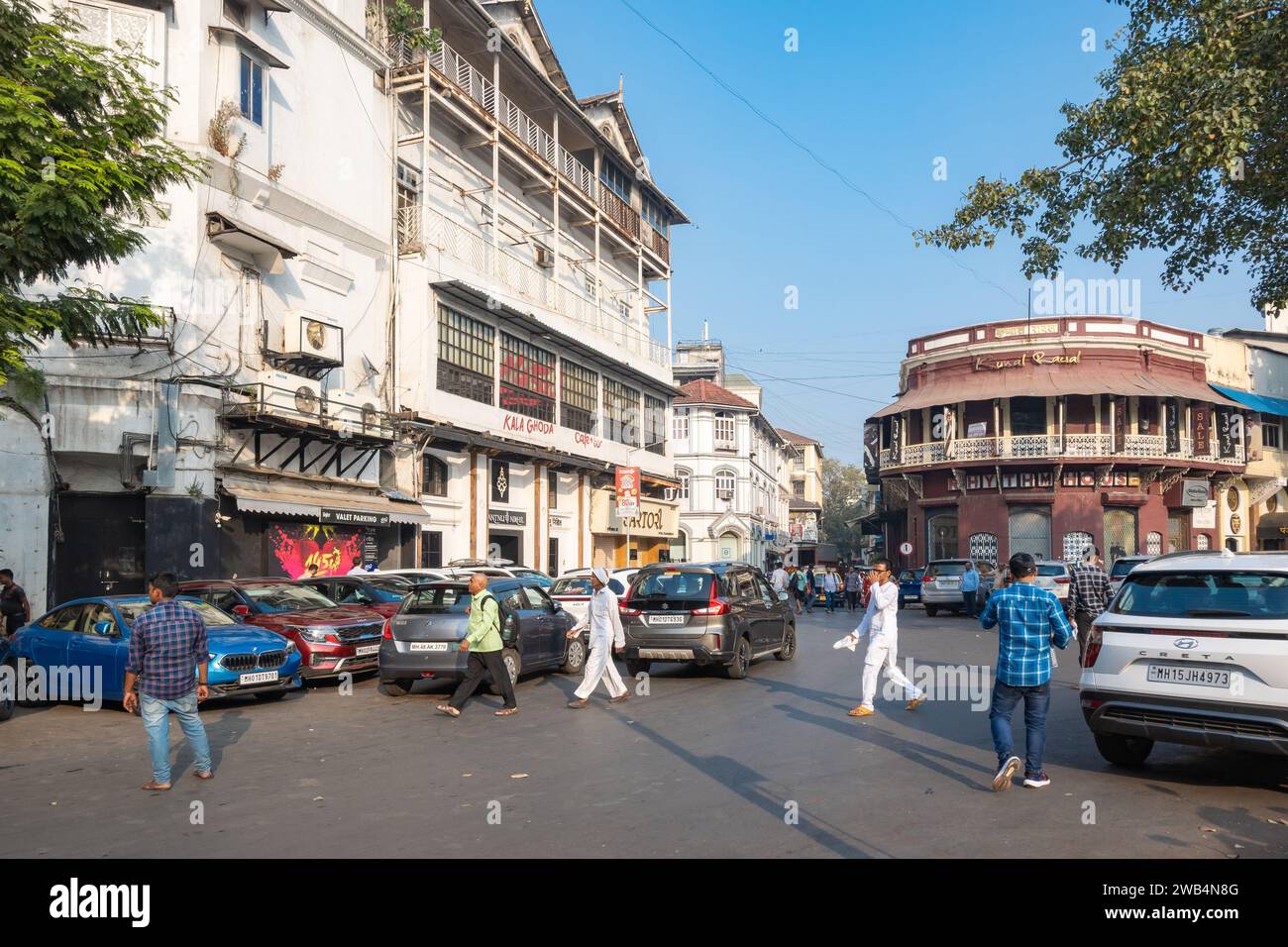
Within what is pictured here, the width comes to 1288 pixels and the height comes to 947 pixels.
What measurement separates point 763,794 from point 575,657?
868 centimetres

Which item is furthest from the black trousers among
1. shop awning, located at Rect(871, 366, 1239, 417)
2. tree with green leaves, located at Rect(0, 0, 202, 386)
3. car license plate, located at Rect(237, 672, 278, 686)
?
shop awning, located at Rect(871, 366, 1239, 417)

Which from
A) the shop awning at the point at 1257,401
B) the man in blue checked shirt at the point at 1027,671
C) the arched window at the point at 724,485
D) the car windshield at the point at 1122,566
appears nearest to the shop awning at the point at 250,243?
the man in blue checked shirt at the point at 1027,671

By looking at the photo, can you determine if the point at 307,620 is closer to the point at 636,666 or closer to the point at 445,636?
the point at 445,636

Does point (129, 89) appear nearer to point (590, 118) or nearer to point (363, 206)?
point (363, 206)

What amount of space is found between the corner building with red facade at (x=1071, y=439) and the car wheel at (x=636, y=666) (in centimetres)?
3098

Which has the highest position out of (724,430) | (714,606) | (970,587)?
(724,430)

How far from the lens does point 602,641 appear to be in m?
12.3

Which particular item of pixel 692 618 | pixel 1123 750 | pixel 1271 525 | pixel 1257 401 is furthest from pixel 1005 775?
pixel 1271 525

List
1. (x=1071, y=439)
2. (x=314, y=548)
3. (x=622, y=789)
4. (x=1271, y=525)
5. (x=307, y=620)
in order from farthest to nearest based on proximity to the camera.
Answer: (x=1271, y=525) < (x=1071, y=439) < (x=314, y=548) < (x=307, y=620) < (x=622, y=789)

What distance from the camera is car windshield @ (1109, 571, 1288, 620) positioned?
23.5 ft

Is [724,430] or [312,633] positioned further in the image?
[724,430]

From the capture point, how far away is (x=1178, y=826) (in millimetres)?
6379

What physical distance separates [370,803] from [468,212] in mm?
24386
